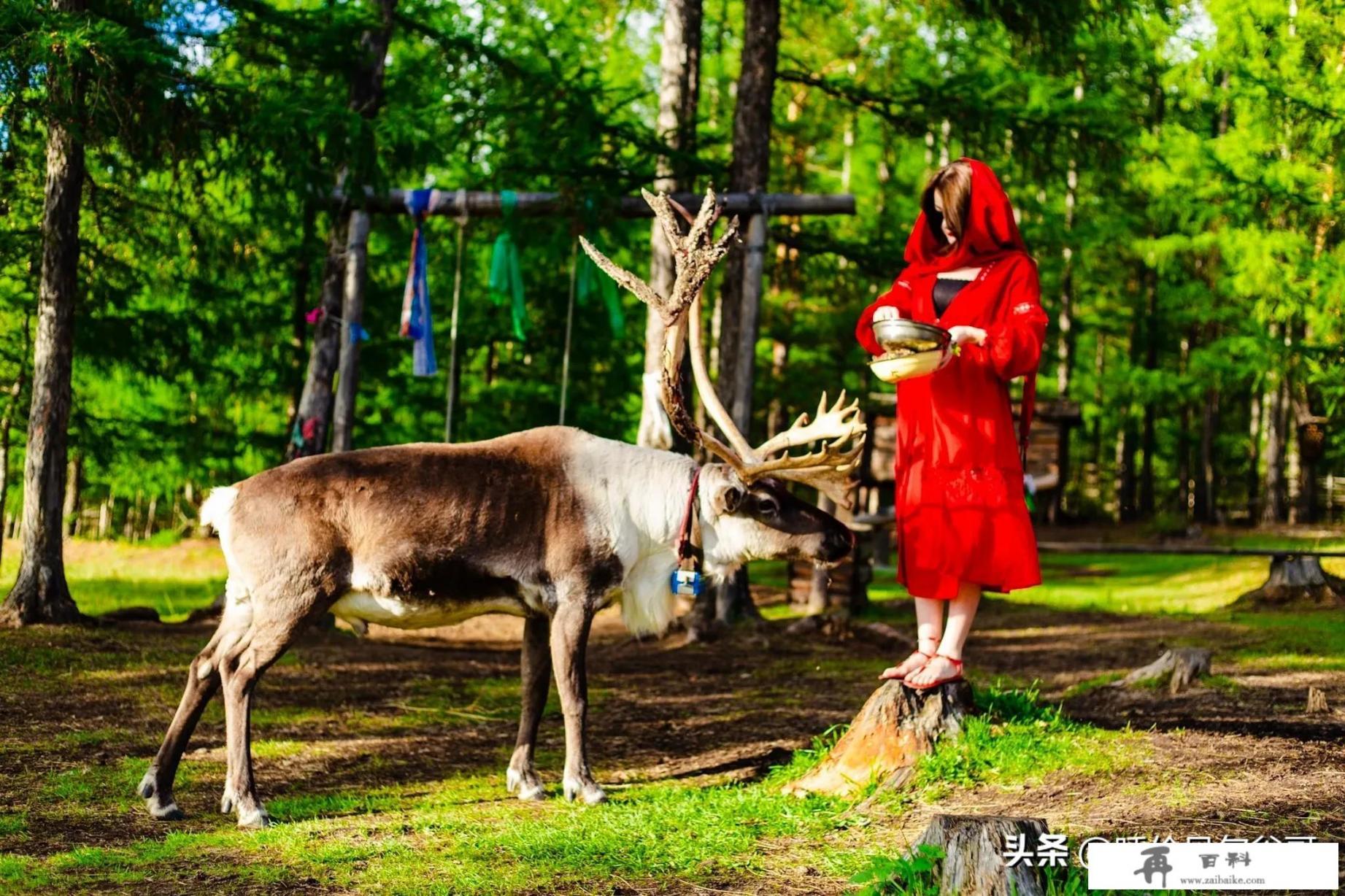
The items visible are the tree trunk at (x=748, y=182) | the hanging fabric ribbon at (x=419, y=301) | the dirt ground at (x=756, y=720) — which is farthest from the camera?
the tree trunk at (x=748, y=182)

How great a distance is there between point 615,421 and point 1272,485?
13811 millimetres

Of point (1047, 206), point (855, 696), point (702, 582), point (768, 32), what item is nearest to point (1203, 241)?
point (1047, 206)

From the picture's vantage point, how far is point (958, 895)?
3.78m

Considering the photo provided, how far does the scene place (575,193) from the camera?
1162cm

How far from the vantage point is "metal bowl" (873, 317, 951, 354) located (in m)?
4.99

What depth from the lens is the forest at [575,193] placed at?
1041 centimetres

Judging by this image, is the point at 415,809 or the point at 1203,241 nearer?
the point at 415,809

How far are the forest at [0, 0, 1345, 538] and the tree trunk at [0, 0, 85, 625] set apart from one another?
1.83ft

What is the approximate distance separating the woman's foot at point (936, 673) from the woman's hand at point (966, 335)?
1.38 metres

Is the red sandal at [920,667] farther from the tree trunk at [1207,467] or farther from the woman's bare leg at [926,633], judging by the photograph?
the tree trunk at [1207,467]

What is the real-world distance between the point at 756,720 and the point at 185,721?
3574 mm

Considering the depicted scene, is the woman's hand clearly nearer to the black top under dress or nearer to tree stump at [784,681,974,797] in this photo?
the black top under dress

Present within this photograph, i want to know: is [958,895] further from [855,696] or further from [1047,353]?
[1047,353]

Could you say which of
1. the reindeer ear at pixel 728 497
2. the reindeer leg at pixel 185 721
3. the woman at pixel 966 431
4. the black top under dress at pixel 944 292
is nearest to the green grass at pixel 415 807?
the reindeer leg at pixel 185 721
